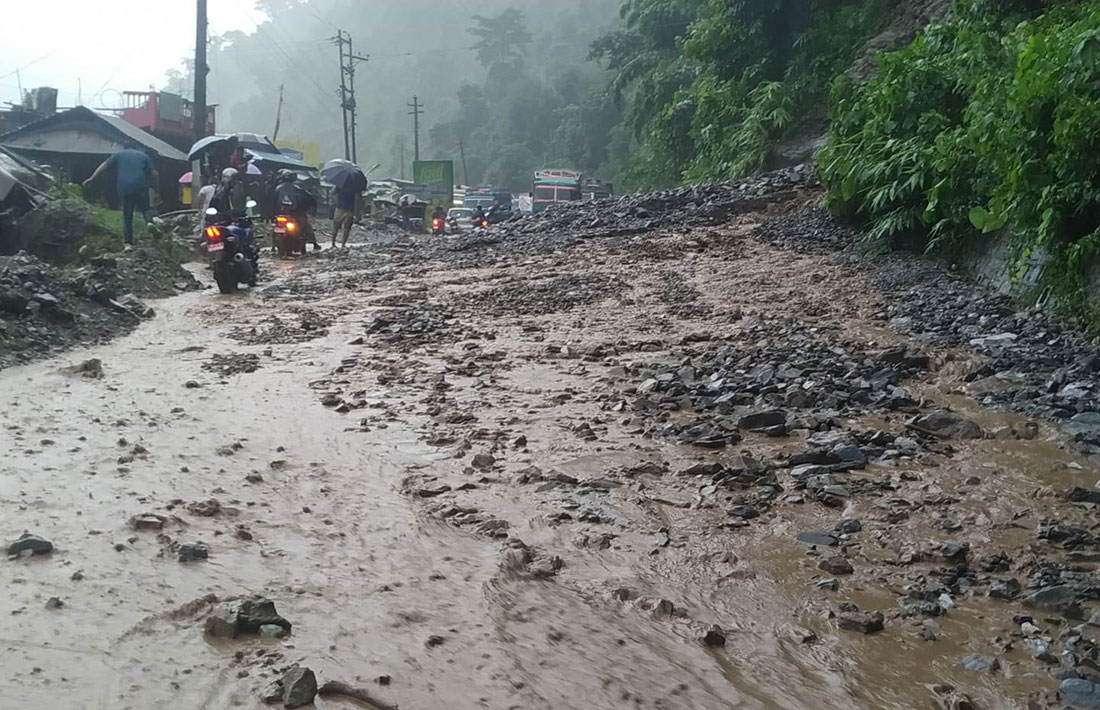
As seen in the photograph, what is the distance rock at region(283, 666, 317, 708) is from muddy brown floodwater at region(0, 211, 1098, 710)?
40mm

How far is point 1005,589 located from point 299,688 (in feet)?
6.82

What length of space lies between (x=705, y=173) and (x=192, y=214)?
1196 cm

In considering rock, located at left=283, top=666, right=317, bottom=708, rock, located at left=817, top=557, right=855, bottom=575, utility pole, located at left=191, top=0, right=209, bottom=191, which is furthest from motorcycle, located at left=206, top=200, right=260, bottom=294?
utility pole, located at left=191, top=0, right=209, bottom=191

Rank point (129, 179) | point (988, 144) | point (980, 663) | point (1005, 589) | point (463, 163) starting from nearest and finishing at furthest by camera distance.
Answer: point (980, 663)
point (1005, 589)
point (988, 144)
point (129, 179)
point (463, 163)

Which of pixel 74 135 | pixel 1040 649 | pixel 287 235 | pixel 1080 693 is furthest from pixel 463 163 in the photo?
pixel 1080 693

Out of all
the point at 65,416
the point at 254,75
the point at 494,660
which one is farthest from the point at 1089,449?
the point at 254,75

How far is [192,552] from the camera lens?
3014 millimetres

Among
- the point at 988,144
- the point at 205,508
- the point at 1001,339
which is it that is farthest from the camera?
the point at 988,144

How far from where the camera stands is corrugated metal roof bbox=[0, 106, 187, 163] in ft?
89.5

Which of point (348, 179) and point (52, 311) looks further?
point (348, 179)

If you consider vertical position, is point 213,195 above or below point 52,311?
above

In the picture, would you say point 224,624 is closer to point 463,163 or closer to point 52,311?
point 52,311

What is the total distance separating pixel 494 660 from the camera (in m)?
2.43

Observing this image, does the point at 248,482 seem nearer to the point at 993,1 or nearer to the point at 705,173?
the point at 993,1
